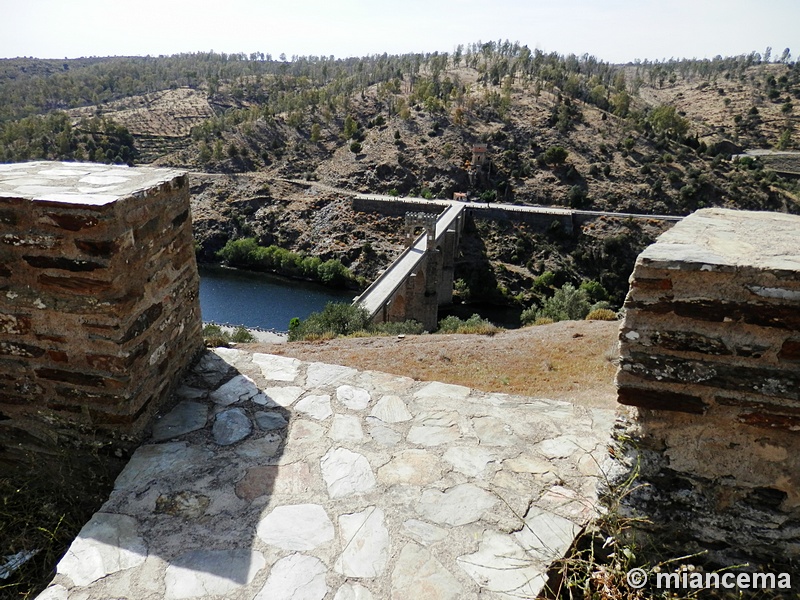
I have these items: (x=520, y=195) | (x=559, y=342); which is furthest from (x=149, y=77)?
(x=559, y=342)

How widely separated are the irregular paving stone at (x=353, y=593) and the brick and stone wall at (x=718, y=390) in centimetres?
119

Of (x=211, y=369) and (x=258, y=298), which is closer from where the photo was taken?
(x=211, y=369)

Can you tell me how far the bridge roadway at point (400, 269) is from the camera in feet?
67.9

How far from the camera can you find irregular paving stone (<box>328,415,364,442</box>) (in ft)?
9.62

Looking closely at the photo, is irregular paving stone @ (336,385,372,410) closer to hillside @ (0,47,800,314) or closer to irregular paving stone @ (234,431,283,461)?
irregular paving stone @ (234,431,283,461)

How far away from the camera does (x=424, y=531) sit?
7.52 ft

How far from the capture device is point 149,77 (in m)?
90.9

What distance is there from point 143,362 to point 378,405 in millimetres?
1358

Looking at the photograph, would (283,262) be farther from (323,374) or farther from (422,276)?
(323,374)

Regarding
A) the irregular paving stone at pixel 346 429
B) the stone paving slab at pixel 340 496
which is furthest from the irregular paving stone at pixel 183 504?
the irregular paving stone at pixel 346 429

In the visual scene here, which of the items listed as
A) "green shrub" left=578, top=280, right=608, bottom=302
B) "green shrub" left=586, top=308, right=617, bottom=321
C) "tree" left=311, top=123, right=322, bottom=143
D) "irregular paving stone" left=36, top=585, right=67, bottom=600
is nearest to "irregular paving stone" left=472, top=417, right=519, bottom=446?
"irregular paving stone" left=36, top=585, right=67, bottom=600

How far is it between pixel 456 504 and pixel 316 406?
1145 millimetres

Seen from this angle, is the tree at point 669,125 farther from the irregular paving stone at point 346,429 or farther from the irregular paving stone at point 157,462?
the irregular paving stone at point 157,462

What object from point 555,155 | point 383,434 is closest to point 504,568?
point 383,434
